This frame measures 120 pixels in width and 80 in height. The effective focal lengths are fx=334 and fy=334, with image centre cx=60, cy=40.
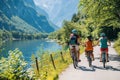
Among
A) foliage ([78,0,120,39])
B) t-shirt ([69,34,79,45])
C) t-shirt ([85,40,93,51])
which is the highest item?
foliage ([78,0,120,39])

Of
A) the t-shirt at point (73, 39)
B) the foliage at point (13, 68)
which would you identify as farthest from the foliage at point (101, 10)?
the foliage at point (13, 68)

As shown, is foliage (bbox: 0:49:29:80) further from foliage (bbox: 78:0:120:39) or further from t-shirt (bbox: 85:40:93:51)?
foliage (bbox: 78:0:120:39)

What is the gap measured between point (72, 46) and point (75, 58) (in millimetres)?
846

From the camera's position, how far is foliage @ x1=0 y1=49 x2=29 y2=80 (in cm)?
1297

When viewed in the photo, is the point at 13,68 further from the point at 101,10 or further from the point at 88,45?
the point at 101,10

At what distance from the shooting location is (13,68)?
1342 cm

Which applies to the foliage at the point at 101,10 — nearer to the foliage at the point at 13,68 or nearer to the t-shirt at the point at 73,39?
the t-shirt at the point at 73,39

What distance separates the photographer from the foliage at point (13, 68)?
1297 centimetres

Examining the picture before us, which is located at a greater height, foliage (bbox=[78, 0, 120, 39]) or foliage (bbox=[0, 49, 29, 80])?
foliage (bbox=[78, 0, 120, 39])

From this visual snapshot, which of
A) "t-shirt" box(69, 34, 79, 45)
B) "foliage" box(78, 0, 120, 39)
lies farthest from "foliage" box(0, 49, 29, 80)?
"foliage" box(78, 0, 120, 39)

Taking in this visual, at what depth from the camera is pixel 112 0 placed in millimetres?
28578

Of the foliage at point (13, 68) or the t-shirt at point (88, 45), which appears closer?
the foliage at point (13, 68)

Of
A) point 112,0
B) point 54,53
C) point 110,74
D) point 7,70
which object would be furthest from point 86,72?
point 54,53

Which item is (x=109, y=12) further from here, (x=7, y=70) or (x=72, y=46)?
(x=7, y=70)
